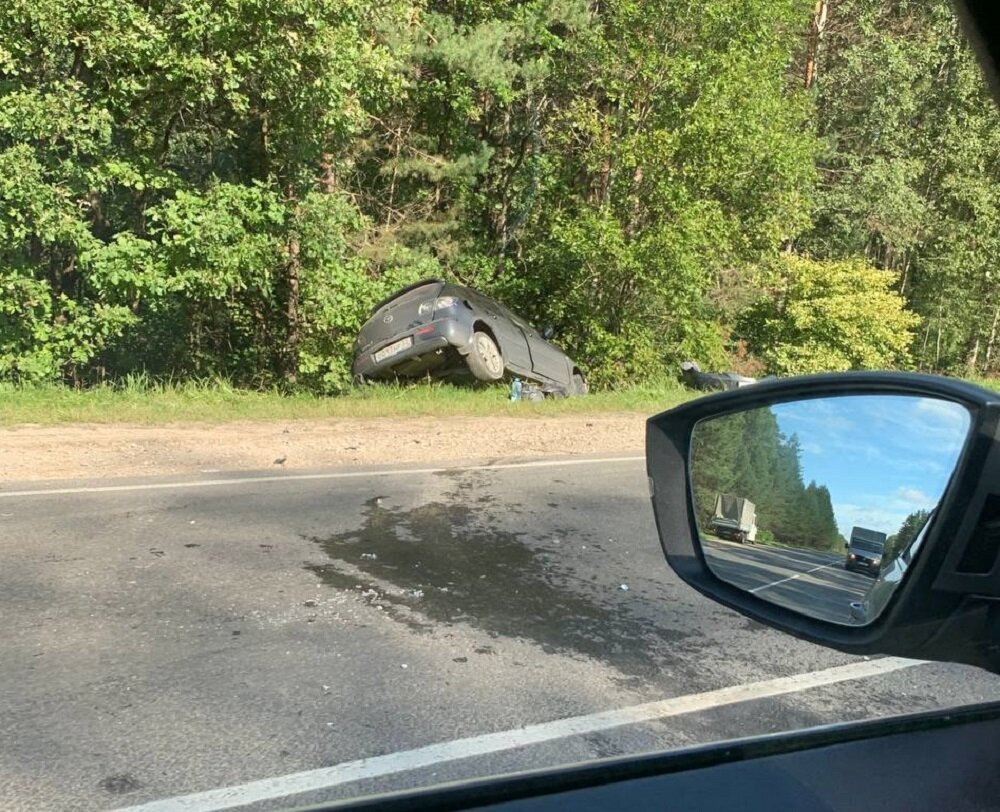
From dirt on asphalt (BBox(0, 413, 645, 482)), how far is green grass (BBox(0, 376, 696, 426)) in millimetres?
412

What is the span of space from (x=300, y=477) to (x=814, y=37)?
27420 mm

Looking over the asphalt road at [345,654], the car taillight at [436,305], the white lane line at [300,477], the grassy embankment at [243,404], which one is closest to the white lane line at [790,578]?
the asphalt road at [345,654]

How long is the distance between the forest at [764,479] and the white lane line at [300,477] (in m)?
6.56

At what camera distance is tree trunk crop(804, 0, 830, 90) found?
2973 centimetres

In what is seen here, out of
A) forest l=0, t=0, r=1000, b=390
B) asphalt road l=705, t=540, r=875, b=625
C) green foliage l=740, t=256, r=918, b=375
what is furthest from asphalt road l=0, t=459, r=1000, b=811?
green foliage l=740, t=256, r=918, b=375

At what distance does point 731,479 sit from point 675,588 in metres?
3.80

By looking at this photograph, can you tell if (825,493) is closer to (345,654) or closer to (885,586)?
(885,586)

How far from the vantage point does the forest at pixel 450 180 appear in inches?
526

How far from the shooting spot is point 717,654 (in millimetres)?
4688

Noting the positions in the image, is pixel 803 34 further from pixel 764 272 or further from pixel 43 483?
pixel 43 483

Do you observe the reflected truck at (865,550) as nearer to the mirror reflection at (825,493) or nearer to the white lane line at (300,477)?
the mirror reflection at (825,493)

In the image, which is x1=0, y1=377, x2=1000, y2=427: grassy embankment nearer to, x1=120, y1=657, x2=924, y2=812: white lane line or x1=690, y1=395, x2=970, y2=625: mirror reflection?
x1=120, y1=657, x2=924, y2=812: white lane line

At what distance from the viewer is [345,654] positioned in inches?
176

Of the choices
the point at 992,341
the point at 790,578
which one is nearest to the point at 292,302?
the point at 790,578
